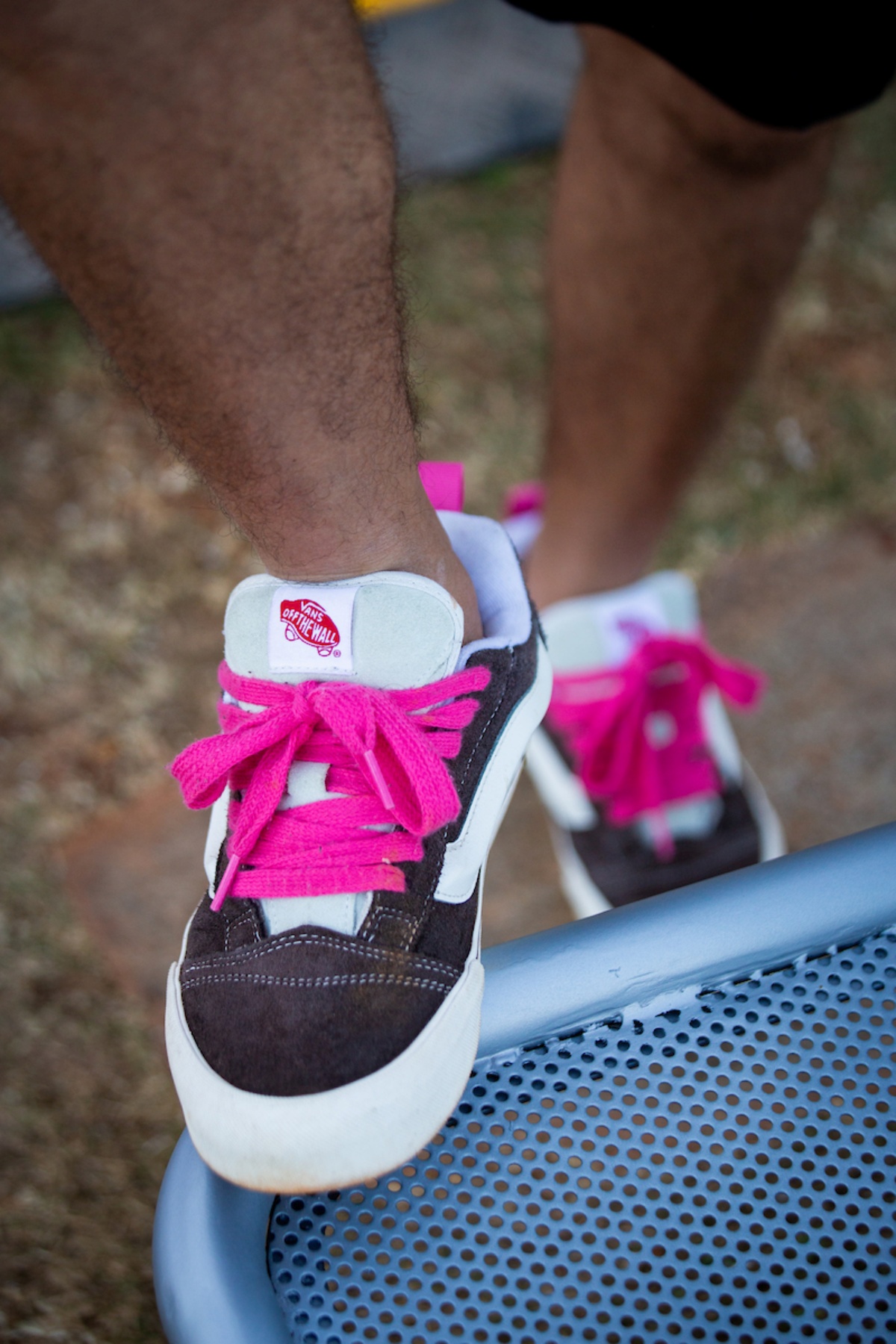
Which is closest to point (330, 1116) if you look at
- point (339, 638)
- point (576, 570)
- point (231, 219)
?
point (339, 638)

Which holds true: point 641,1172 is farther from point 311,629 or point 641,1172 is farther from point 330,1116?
point 311,629

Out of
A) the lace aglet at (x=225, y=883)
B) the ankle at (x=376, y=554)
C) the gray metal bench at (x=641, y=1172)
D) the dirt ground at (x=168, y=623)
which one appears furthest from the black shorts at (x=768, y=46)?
the lace aglet at (x=225, y=883)

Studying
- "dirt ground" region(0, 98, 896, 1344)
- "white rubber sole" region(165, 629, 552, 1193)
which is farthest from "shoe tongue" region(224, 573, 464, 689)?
"dirt ground" region(0, 98, 896, 1344)

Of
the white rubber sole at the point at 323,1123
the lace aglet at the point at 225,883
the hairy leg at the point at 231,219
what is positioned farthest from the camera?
the lace aglet at the point at 225,883

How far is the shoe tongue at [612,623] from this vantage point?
46.6 inches

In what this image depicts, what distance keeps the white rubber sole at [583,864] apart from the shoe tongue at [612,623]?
250 millimetres

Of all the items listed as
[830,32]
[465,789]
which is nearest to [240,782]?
[465,789]

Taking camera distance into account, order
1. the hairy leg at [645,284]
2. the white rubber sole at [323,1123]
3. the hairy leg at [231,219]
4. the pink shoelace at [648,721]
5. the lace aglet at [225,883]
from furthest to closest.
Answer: the pink shoelace at [648,721]
the hairy leg at [645,284]
the lace aglet at [225,883]
the white rubber sole at [323,1123]
the hairy leg at [231,219]

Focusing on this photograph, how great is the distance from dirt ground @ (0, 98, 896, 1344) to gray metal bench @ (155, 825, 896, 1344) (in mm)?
618

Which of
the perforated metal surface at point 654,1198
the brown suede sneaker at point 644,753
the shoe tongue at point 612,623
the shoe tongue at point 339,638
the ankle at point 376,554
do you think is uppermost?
the ankle at point 376,554

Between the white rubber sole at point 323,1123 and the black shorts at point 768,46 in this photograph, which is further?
the black shorts at point 768,46

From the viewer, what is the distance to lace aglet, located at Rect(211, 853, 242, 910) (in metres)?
0.68

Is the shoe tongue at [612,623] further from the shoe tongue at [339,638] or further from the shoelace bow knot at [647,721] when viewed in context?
the shoe tongue at [339,638]

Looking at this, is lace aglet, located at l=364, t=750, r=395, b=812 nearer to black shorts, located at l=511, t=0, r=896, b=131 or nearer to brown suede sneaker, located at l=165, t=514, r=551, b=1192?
brown suede sneaker, located at l=165, t=514, r=551, b=1192
